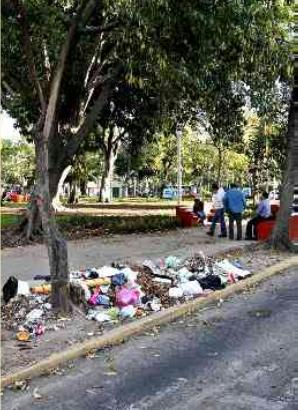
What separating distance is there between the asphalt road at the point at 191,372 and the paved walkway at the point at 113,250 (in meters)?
4.16

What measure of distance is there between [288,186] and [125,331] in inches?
357

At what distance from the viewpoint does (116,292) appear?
9.83 meters

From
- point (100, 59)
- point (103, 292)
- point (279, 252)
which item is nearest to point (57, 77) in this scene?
point (103, 292)

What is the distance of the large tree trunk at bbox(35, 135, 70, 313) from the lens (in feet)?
29.4

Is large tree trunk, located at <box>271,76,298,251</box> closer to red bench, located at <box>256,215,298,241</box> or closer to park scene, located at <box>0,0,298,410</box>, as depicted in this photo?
park scene, located at <box>0,0,298,410</box>

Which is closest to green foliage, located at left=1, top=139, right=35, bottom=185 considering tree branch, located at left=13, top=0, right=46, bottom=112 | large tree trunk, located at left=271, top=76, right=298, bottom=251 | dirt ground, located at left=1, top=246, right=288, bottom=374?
large tree trunk, located at left=271, top=76, right=298, bottom=251

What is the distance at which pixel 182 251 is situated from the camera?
1585 centimetres

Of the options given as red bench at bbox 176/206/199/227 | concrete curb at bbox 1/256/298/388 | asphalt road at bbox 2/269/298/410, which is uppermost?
red bench at bbox 176/206/199/227

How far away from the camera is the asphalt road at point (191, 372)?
6145mm

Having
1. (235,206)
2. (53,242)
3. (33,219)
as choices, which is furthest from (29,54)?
(235,206)

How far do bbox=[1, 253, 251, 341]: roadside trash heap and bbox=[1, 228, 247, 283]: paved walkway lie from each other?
5.75ft

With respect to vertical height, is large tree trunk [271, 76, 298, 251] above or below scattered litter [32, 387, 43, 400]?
above

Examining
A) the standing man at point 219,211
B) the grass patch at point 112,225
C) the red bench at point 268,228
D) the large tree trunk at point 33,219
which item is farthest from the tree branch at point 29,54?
the grass patch at point 112,225

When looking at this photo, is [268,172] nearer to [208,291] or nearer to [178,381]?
[208,291]
